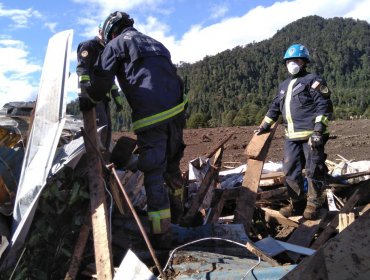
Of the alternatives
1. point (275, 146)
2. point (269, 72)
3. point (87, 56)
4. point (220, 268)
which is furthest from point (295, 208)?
point (269, 72)

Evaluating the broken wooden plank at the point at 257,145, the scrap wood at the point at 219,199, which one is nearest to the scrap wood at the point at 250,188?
the broken wooden plank at the point at 257,145

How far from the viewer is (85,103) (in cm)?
334

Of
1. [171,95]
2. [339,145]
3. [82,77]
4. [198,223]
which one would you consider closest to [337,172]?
[198,223]

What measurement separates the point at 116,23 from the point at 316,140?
2399 mm

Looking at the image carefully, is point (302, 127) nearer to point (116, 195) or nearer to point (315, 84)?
point (315, 84)

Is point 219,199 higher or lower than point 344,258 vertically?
lower

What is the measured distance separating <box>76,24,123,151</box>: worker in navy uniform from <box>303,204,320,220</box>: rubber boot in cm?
212

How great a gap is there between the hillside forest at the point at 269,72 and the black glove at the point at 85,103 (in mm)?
27334

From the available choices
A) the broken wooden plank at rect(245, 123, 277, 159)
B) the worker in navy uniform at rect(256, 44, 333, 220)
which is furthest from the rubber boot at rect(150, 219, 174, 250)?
the worker in navy uniform at rect(256, 44, 333, 220)

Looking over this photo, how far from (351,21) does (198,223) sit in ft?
490

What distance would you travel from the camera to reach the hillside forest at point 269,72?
59.2 meters

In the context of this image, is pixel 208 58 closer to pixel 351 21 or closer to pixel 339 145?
pixel 339 145

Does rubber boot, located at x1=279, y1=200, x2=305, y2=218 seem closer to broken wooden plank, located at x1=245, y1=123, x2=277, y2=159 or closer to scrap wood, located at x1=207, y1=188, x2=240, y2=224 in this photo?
scrap wood, located at x1=207, y1=188, x2=240, y2=224

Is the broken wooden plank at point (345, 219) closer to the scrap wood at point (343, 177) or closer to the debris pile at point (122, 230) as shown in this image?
the debris pile at point (122, 230)
